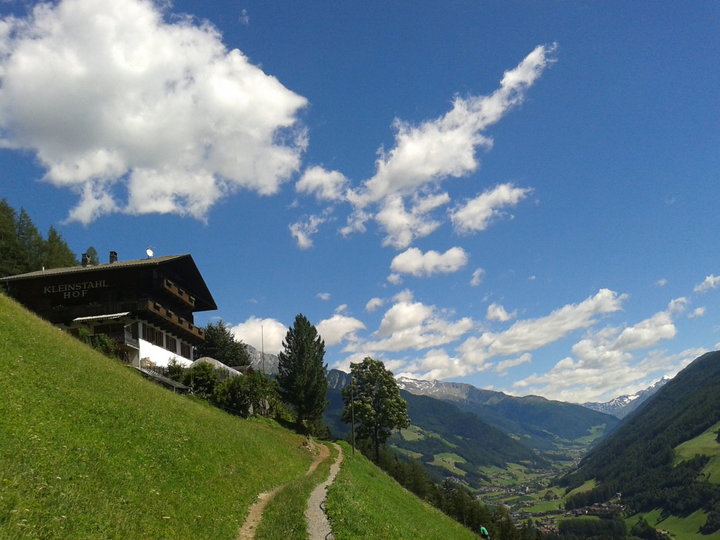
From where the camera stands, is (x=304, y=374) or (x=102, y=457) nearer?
(x=102, y=457)

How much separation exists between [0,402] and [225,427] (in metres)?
18.6

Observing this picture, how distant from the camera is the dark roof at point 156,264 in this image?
53500 millimetres

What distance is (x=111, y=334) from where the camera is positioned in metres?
50.1

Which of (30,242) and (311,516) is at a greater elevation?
(30,242)

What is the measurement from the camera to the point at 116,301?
171ft

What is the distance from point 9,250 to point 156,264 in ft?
133

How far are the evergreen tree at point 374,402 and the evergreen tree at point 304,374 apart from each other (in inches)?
332

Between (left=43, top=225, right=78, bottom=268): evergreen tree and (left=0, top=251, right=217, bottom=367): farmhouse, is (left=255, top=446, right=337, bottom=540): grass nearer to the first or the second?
(left=0, top=251, right=217, bottom=367): farmhouse

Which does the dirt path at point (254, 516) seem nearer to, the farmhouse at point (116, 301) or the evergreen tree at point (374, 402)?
the farmhouse at point (116, 301)

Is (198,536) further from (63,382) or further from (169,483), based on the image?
(63,382)

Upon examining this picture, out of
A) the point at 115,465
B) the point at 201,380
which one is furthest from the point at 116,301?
the point at 115,465

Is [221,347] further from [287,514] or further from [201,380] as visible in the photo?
[287,514]

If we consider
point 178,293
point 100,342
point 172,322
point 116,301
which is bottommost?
point 100,342

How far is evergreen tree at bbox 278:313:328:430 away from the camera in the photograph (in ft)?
212
